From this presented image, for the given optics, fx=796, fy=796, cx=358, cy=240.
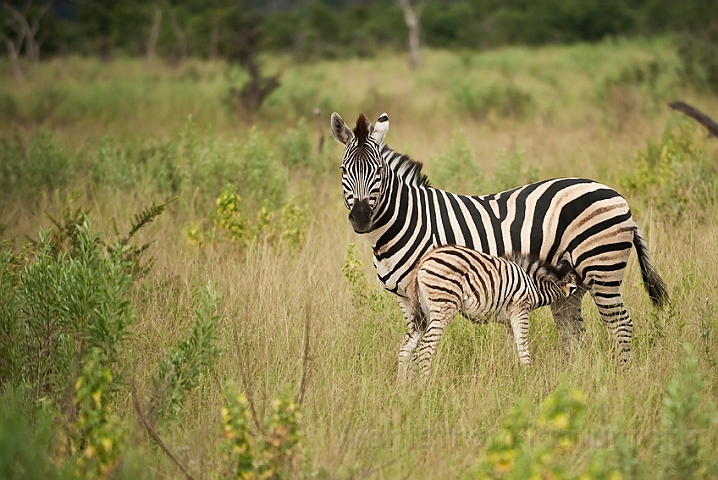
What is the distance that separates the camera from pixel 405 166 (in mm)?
5434

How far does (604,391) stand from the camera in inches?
173

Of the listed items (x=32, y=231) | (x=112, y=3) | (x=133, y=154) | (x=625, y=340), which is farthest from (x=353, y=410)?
(x=112, y=3)

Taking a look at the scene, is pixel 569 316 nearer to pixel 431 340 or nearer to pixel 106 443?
pixel 431 340

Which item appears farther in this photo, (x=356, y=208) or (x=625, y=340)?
(x=625, y=340)

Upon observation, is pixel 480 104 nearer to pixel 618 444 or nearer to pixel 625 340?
pixel 625 340

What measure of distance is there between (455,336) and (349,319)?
0.76 meters

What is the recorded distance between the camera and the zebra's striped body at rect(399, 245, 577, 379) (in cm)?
482

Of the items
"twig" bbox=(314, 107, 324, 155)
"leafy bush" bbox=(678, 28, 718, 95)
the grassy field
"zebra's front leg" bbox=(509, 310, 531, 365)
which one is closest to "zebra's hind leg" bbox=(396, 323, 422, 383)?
the grassy field

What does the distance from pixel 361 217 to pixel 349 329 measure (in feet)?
3.31

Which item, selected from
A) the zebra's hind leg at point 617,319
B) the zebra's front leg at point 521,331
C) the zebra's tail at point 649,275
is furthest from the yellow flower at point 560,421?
the zebra's tail at point 649,275

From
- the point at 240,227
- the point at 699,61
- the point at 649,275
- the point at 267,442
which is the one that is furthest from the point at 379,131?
the point at 699,61

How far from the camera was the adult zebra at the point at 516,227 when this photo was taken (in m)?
5.18

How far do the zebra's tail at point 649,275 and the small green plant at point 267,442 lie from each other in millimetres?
2937

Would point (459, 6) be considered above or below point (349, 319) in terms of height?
above
